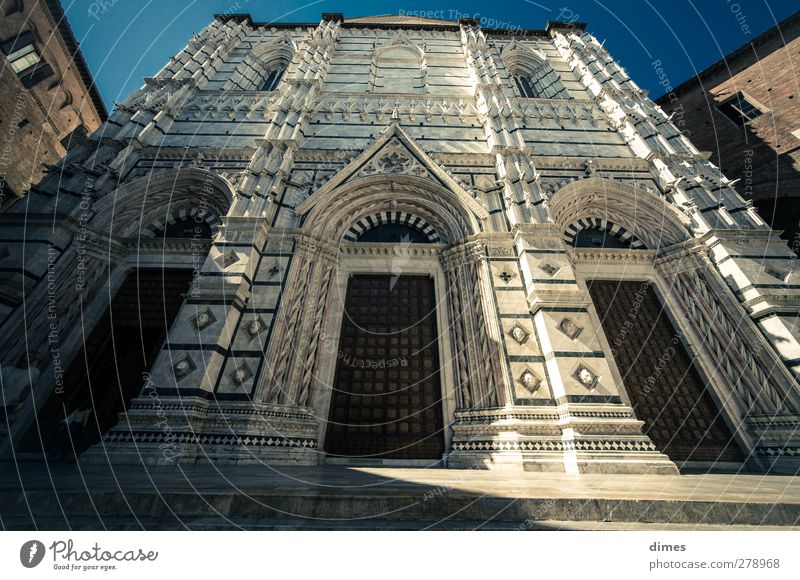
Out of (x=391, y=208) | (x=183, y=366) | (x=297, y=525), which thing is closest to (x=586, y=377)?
(x=297, y=525)

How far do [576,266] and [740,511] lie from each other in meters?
6.51

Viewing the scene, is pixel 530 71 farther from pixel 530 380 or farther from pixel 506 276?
pixel 530 380

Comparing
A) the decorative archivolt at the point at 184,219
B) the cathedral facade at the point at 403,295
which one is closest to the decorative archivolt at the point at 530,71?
the cathedral facade at the point at 403,295

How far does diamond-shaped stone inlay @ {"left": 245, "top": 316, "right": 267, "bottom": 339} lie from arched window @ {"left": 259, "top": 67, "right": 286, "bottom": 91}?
12.9 meters

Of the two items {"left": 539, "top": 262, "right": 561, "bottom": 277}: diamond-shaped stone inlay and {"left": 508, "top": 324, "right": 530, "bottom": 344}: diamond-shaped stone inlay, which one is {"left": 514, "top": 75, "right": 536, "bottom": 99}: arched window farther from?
{"left": 508, "top": 324, "right": 530, "bottom": 344}: diamond-shaped stone inlay

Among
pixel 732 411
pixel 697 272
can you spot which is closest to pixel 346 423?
pixel 732 411

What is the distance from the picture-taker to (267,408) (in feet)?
18.4

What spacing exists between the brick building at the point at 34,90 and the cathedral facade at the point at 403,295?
465 cm

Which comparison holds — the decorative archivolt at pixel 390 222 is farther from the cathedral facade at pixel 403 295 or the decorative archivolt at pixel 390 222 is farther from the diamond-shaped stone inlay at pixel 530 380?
the diamond-shaped stone inlay at pixel 530 380

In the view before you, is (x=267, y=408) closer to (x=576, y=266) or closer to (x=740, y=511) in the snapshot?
(x=740, y=511)

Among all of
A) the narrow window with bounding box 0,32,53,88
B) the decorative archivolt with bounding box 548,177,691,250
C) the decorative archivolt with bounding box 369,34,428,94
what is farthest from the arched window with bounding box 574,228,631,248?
the narrow window with bounding box 0,32,53,88

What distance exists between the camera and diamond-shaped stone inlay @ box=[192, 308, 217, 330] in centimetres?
607

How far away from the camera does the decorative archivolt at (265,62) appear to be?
47.9 ft
